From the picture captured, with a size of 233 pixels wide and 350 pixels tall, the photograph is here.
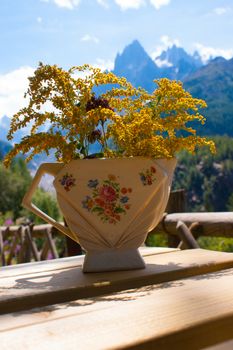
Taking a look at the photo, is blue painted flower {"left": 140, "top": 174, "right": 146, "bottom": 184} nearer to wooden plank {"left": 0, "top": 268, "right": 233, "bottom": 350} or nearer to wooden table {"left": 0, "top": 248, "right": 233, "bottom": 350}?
wooden table {"left": 0, "top": 248, "right": 233, "bottom": 350}

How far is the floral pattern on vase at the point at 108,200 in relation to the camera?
1.06m

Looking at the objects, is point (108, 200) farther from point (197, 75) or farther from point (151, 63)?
point (151, 63)

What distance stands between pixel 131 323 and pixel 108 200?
478 millimetres

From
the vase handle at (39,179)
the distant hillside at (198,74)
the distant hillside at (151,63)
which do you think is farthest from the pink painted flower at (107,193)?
the distant hillside at (151,63)

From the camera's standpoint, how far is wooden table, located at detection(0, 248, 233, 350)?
0.55m

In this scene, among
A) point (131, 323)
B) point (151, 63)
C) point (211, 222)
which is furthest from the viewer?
point (151, 63)

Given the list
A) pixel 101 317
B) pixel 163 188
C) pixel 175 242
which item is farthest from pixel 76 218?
pixel 175 242

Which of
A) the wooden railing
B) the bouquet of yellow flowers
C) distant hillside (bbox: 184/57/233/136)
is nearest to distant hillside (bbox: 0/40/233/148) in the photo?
distant hillside (bbox: 184/57/233/136)

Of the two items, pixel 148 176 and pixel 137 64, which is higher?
pixel 137 64

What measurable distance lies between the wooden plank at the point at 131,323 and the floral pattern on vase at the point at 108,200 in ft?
0.95

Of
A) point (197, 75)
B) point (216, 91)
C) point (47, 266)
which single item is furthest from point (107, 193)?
point (197, 75)

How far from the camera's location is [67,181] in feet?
3.51

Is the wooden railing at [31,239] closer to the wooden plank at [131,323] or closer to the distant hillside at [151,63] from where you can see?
the wooden plank at [131,323]

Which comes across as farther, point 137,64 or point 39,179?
point 137,64
